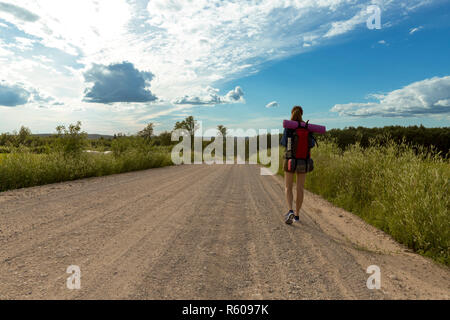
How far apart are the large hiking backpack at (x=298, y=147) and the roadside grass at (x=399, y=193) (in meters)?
1.82

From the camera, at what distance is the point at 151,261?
340 cm

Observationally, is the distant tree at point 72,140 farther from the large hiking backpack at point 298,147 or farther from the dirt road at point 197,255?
the large hiking backpack at point 298,147

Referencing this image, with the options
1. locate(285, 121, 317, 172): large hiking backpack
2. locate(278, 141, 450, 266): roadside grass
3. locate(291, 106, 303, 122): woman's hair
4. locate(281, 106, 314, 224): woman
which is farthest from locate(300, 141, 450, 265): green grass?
locate(291, 106, 303, 122): woman's hair

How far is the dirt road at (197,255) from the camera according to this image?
9.02 feet

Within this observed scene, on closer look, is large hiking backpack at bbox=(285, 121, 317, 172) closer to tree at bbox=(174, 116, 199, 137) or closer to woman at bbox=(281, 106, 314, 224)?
woman at bbox=(281, 106, 314, 224)

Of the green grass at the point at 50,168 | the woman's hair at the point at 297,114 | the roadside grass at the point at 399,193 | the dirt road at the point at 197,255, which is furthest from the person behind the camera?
the green grass at the point at 50,168

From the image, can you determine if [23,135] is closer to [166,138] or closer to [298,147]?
[298,147]

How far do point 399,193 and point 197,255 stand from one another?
4.33 metres

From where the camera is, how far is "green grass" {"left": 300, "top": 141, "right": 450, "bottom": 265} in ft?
13.3

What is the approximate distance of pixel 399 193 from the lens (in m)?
5.31

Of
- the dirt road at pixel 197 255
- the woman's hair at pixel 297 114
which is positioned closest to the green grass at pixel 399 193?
the dirt road at pixel 197 255

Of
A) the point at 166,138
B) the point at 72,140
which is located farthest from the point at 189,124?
the point at 72,140
